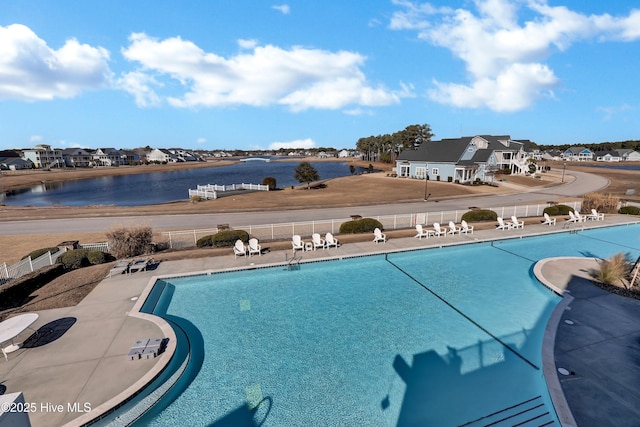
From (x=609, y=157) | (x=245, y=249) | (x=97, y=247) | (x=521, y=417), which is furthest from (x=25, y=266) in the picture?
(x=609, y=157)

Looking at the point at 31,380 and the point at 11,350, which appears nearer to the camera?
the point at 31,380

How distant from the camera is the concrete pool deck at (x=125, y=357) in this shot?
24.6 ft

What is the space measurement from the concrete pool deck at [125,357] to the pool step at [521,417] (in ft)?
1.61

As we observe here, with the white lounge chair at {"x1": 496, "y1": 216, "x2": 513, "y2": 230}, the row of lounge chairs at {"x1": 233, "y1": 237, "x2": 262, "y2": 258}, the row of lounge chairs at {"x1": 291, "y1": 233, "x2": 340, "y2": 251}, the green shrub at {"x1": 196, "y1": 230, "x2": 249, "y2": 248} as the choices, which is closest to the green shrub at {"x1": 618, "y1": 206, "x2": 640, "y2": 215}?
the white lounge chair at {"x1": 496, "y1": 216, "x2": 513, "y2": 230}

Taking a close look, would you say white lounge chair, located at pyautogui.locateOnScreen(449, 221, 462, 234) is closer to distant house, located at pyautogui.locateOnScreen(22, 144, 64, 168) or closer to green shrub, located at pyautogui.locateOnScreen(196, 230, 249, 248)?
green shrub, located at pyautogui.locateOnScreen(196, 230, 249, 248)

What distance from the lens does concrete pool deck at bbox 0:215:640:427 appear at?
24.6 ft

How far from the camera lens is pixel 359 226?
2208 cm

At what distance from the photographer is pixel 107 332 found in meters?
10.4

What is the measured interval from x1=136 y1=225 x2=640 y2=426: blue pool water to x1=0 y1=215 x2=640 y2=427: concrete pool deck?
847 millimetres

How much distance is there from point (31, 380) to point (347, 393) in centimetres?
817

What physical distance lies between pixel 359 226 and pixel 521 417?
15.2 m

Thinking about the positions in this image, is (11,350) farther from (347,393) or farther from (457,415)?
(457,415)

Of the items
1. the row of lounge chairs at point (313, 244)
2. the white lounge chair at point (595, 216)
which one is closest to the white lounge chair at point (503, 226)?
the white lounge chair at point (595, 216)

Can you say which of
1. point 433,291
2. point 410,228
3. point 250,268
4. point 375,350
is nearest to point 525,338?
point 433,291
